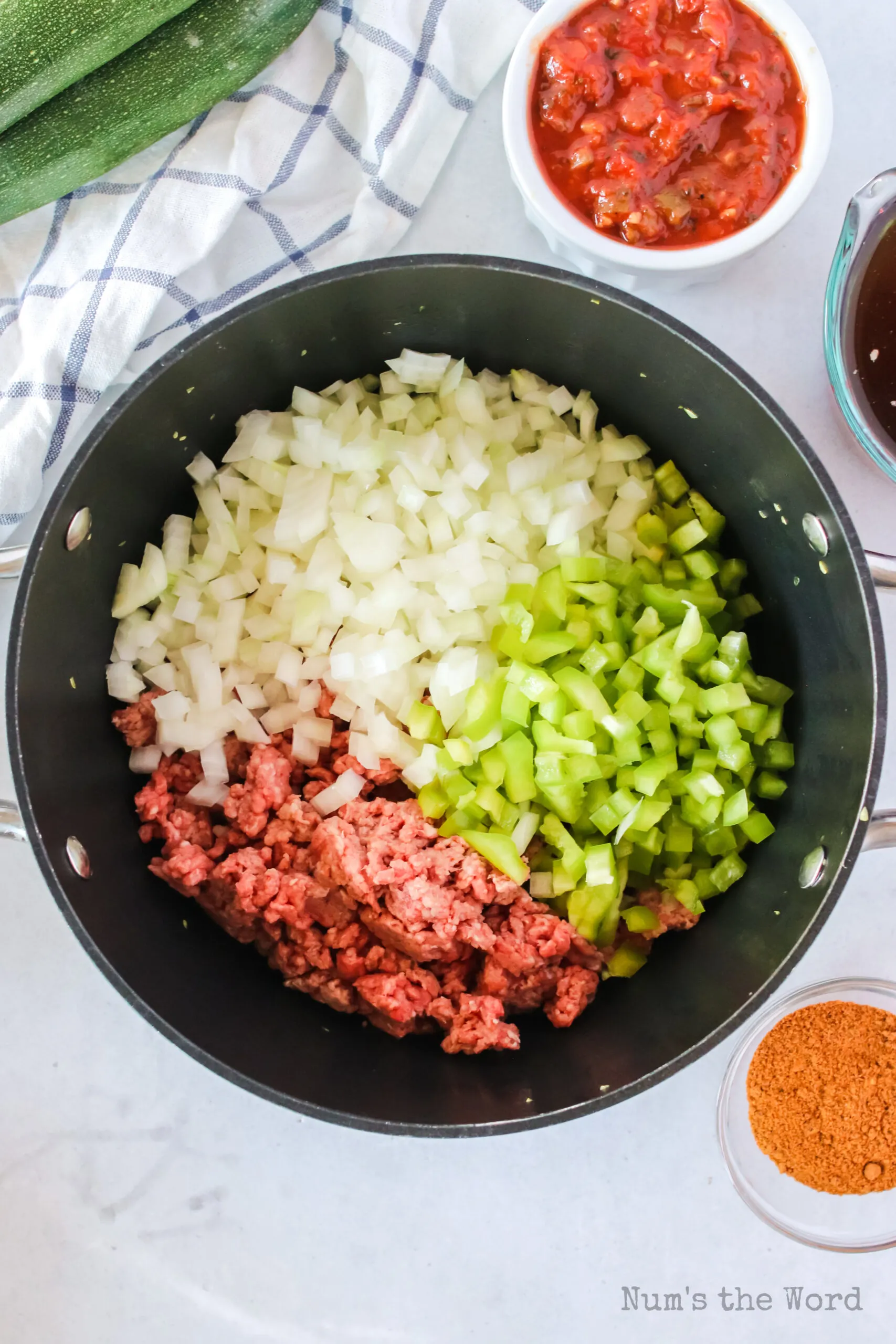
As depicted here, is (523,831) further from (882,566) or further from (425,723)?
(882,566)

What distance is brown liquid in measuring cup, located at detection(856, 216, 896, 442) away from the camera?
1.47 m

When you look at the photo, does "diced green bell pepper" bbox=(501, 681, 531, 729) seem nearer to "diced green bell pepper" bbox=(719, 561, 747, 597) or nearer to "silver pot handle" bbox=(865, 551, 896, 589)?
"diced green bell pepper" bbox=(719, 561, 747, 597)

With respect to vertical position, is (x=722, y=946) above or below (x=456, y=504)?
below

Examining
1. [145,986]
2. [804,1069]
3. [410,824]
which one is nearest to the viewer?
[145,986]

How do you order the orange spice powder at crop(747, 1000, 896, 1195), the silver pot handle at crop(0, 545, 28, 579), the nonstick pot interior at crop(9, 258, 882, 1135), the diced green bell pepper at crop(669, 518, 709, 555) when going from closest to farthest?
the nonstick pot interior at crop(9, 258, 882, 1135) → the silver pot handle at crop(0, 545, 28, 579) → the diced green bell pepper at crop(669, 518, 709, 555) → the orange spice powder at crop(747, 1000, 896, 1195)

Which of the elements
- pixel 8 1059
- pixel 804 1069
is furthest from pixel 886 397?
pixel 8 1059

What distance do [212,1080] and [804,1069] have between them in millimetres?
926

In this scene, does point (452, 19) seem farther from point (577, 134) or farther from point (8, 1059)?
point (8, 1059)

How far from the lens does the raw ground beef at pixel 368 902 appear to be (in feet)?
4.61

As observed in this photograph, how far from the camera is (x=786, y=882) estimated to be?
4.61 feet

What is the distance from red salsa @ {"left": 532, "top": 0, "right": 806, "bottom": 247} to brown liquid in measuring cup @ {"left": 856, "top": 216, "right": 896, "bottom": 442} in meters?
0.19

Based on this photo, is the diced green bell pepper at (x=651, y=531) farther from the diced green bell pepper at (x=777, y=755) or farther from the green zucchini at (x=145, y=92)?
the green zucchini at (x=145, y=92)

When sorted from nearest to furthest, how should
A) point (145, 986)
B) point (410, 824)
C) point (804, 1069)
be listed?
point (145, 986) → point (410, 824) → point (804, 1069)

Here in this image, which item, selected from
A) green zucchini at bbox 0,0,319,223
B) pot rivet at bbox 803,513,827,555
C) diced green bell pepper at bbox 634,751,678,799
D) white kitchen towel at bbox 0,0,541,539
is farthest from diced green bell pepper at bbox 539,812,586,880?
green zucchini at bbox 0,0,319,223
